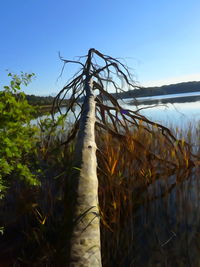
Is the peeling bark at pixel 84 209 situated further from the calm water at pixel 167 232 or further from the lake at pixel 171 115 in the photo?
the lake at pixel 171 115

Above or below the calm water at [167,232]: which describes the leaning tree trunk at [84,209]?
above

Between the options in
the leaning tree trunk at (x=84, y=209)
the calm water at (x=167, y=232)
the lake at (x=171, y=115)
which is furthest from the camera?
the lake at (x=171, y=115)

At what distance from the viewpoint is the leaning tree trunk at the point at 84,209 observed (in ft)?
3.71

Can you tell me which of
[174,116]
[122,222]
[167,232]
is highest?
[174,116]

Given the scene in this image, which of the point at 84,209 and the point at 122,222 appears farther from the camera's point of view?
the point at 122,222

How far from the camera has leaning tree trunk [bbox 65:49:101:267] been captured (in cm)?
113

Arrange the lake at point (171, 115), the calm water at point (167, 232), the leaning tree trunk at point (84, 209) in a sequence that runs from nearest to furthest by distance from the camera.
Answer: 1. the leaning tree trunk at point (84, 209)
2. the calm water at point (167, 232)
3. the lake at point (171, 115)

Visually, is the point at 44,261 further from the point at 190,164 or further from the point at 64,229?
the point at 190,164

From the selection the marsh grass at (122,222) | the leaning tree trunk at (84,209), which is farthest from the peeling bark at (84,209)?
the marsh grass at (122,222)

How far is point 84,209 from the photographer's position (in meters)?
1.41

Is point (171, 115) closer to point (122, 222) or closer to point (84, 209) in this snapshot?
point (122, 222)

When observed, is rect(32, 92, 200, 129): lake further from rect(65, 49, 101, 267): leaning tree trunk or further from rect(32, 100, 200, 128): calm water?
rect(65, 49, 101, 267): leaning tree trunk

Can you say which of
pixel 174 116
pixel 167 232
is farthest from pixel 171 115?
pixel 167 232

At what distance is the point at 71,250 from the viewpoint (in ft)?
3.75
